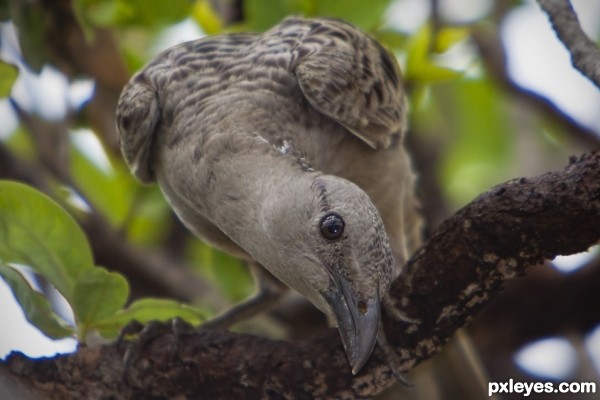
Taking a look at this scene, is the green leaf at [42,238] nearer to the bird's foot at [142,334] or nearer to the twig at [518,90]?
the bird's foot at [142,334]

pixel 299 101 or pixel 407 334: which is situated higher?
pixel 299 101

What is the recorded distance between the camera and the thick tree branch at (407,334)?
342 cm

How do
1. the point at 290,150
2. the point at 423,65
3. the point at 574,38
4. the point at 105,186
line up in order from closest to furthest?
the point at 574,38, the point at 290,150, the point at 423,65, the point at 105,186

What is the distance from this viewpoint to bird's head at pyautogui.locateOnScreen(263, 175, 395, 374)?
3787mm

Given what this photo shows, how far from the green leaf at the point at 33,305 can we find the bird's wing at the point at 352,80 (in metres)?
1.63

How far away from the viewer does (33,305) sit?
12.7ft

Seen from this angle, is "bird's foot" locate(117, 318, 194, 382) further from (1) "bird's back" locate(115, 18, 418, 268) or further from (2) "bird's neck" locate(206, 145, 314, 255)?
(1) "bird's back" locate(115, 18, 418, 268)

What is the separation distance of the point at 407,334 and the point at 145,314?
1209 millimetres

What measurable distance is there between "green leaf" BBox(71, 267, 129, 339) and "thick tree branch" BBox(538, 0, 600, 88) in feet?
6.44

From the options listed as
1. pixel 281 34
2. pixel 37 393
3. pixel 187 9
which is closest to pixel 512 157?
pixel 281 34

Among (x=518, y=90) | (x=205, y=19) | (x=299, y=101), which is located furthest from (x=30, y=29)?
(x=518, y=90)

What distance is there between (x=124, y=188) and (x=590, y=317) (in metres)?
2.89

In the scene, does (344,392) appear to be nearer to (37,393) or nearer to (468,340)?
(37,393)

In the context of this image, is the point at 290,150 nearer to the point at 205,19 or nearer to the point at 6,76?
the point at 6,76
